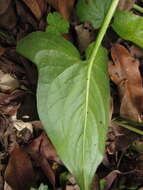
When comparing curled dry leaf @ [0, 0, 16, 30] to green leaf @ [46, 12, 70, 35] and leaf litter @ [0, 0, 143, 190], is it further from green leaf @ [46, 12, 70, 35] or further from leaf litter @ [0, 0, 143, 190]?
green leaf @ [46, 12, 70, 35]

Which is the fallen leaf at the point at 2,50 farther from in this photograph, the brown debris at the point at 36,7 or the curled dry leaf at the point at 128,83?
the curled dry leaf at the point at 128,83

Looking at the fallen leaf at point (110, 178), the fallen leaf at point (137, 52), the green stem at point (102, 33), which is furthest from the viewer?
the fallen leaf at point (137, 52)

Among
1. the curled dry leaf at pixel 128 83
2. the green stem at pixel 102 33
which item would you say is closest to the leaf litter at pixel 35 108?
the curled dry leaf at pixel 128 83

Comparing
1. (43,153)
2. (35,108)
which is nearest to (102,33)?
(35,108)

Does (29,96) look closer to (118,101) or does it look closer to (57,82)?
(57,82)

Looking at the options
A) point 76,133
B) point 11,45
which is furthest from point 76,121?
point 11,45

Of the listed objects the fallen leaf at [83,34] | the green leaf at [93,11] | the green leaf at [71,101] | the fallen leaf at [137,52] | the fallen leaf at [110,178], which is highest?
the green leaf at [93,11]
